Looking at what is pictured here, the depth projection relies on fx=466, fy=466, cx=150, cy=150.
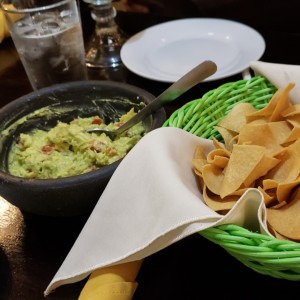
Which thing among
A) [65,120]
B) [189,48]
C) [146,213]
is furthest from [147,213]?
[189,48]

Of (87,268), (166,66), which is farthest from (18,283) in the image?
(166,66)

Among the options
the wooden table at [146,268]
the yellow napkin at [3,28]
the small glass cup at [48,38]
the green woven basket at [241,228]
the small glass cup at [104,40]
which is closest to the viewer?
the green woven basket at [241,228]

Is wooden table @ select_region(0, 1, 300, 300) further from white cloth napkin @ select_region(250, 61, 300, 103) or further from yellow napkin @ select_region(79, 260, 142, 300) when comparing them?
white cloth napkin @ select_region(250, 61, 300, 103)

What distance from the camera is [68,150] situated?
83 cm

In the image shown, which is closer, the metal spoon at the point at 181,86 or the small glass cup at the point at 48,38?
the metal spoon at the point at 181,86

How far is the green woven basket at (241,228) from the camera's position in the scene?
0.49 metres

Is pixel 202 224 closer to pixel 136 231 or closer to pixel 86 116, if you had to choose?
pixel 136 231

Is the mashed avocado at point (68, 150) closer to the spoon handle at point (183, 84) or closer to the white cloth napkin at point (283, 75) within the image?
the spoon handle at point (183, 84)

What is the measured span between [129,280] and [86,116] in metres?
0.45

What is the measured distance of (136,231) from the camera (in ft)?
1.87

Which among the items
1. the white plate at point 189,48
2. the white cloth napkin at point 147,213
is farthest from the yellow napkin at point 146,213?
the white plate at point 189,48

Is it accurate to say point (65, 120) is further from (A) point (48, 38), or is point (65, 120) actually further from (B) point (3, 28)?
(B) point (3, 28)

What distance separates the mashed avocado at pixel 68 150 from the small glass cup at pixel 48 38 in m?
0.25

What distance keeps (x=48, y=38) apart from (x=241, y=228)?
2.34 ft
